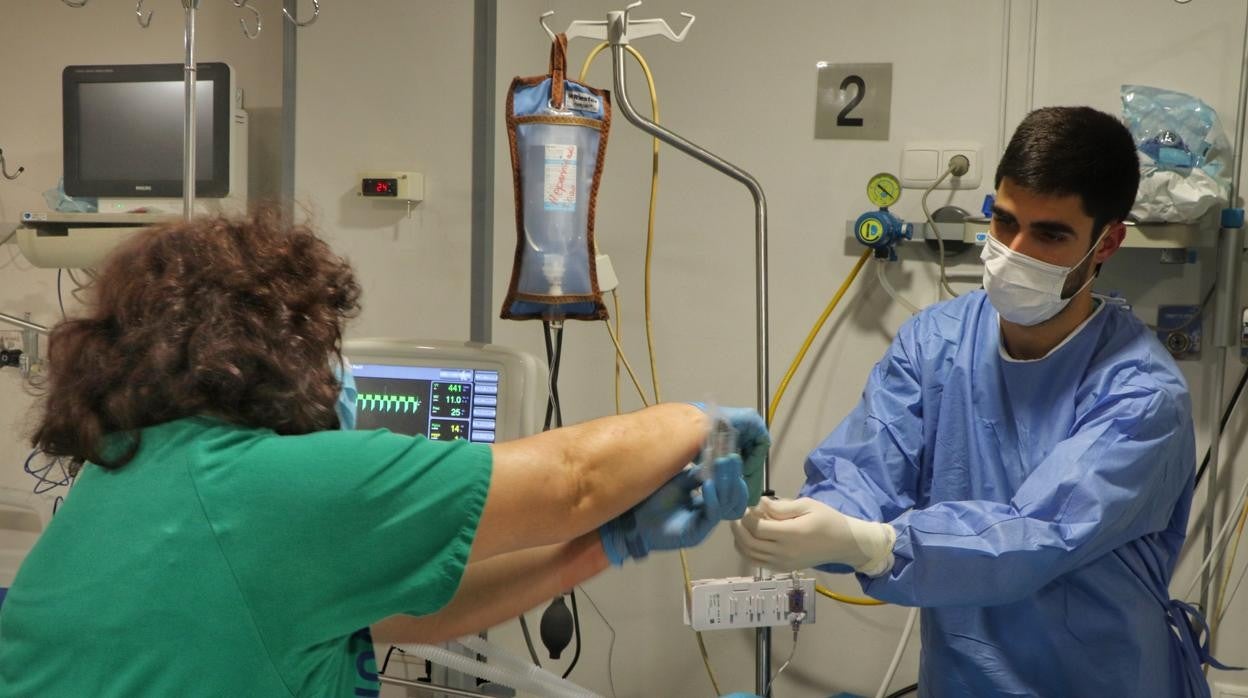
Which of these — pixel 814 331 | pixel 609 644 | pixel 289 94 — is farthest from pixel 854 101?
pixel 609 644

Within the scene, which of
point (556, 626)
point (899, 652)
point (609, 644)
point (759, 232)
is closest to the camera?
point (759, 232)

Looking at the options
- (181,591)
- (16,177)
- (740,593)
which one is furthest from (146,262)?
(16,177)

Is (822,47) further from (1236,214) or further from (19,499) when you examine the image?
(19,499)

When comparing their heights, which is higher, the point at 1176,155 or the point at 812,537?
the point at 1176,155

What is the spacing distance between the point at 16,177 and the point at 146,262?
2.61 metres

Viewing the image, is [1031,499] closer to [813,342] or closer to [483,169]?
[813,342]

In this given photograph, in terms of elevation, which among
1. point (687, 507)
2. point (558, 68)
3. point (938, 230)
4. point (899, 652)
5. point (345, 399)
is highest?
point (558, 68)

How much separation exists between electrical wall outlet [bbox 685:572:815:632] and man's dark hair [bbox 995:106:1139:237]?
26.4 inches

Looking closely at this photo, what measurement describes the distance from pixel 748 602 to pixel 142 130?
71.3 inches

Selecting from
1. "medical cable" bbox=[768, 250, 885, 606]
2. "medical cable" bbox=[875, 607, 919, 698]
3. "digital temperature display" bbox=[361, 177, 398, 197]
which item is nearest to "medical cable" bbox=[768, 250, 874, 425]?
"medical cable" bbox=[768, 250, 885, 606]

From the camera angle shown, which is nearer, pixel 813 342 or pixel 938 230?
pixel 938 230

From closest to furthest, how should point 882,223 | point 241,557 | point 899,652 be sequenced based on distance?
1. point 241,557
2. point 882,223
3. point 899,652

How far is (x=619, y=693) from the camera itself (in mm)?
2828

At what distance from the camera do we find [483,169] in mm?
2535
